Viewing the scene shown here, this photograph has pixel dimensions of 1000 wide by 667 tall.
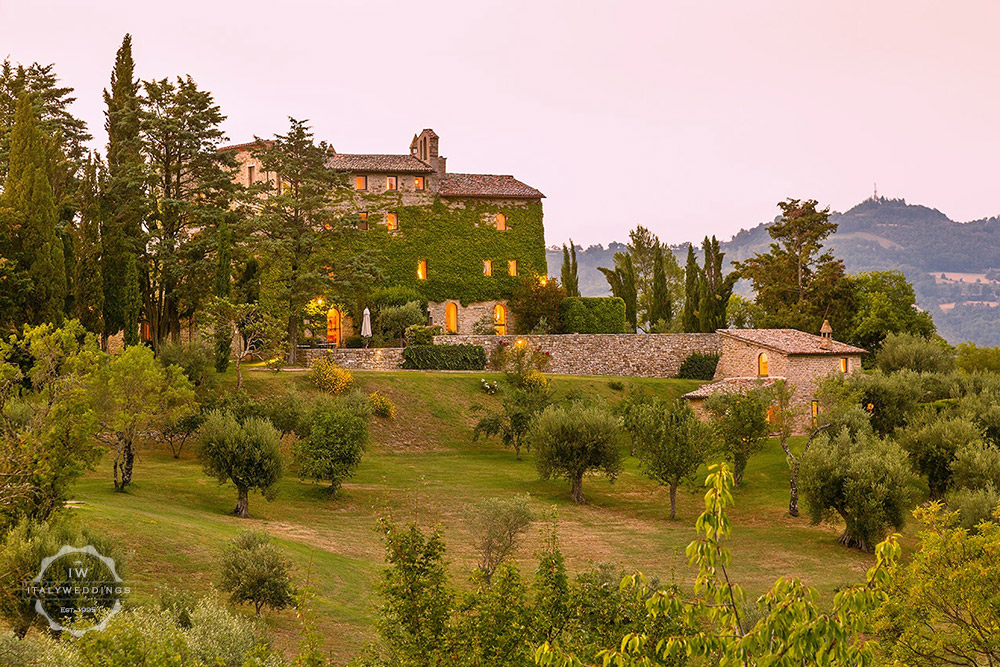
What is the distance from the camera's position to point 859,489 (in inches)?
1120

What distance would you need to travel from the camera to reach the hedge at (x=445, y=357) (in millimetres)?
49406

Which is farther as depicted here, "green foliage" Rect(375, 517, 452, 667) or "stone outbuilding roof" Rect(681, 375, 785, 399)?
"stone outbuilding roof" Rect(681, 375, 785, 399)

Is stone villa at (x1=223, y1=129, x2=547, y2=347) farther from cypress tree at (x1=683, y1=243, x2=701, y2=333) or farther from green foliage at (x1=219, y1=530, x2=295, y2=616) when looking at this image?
green foliage at (x1=219, y1=530, x2=295, y2=616)

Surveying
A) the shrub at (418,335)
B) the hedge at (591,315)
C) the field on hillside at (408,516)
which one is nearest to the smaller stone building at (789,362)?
the field on hillside at (408,516)

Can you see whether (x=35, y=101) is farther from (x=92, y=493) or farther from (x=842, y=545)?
(x=842, y=545)

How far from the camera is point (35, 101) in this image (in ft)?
141

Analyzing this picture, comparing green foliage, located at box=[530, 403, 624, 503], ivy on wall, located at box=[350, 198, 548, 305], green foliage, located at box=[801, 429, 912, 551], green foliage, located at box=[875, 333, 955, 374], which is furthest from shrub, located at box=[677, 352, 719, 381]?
green foliage, located at box=[801, 429, 912, 551]

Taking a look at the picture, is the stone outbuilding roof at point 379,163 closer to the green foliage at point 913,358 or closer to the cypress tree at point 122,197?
the cypress tree at point 122,197

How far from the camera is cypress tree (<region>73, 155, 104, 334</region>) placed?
115 ft

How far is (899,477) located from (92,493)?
26900mm

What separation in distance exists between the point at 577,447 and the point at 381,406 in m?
12.2

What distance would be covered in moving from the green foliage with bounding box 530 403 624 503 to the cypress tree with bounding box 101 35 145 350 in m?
19.3

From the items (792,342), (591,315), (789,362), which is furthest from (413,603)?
(591,315)

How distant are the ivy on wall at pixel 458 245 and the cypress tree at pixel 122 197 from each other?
1939 cm
